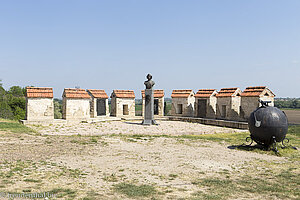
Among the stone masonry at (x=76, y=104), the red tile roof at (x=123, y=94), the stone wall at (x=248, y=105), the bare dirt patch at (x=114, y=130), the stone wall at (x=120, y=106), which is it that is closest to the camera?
the bare dirt patch at (x=114, y=130)

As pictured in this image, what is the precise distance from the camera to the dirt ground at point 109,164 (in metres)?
5.38

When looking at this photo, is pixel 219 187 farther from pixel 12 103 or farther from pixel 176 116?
pixel 12 103

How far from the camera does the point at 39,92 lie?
19031 mm

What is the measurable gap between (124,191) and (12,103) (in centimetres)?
3668

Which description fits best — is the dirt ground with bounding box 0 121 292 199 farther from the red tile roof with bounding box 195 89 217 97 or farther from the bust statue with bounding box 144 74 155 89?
the red tile roof with bounding box 195 89 217 97

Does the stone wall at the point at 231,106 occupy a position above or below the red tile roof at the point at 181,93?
below

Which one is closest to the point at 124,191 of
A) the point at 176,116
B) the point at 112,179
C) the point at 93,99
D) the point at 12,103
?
the point at 112,179

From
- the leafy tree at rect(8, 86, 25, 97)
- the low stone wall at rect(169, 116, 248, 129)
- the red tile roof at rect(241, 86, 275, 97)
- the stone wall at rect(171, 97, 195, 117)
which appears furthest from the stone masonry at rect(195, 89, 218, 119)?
the leafy tree at rect(8, 86, 25, 97)

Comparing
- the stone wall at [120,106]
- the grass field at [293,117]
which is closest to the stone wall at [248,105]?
the stone wall at [120,106]

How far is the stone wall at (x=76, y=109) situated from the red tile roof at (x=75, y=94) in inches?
11.2

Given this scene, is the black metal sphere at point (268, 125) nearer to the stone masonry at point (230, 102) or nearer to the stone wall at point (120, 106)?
the stone masonry at point (230, 102)

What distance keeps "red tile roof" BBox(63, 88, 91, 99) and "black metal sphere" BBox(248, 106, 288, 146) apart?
14220mm

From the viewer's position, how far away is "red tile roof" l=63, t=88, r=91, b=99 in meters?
19.8

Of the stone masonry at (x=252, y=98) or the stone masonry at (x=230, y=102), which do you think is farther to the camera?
the stone masonry at (x=230, y=102)
